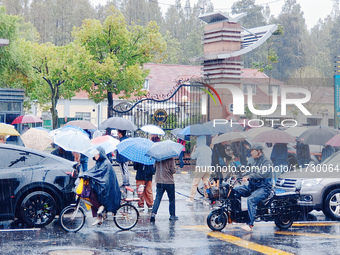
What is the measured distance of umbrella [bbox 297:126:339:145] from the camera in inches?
559

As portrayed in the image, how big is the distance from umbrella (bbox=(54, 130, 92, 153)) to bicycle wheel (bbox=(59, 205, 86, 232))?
2.25 metres

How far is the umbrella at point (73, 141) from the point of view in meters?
11.4

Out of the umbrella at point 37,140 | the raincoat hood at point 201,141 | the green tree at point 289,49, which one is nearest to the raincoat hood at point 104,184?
the raincoat hood at point 201,141

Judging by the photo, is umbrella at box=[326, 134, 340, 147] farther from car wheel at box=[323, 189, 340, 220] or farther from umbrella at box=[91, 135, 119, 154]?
umbrella at box=[91, 135, 119, 154]

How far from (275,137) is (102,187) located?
6.05 m

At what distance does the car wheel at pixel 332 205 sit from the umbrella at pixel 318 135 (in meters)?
3.46

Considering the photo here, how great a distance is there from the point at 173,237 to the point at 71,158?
4.50m

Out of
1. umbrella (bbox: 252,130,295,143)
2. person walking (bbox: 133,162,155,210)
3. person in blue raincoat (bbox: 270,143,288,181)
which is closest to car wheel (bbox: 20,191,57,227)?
person walking (bbox: 133,162,155,210)

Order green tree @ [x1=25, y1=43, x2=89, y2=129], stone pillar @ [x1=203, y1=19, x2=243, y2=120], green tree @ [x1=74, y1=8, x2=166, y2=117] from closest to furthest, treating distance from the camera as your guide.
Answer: stone pillar @ [x1=203, y1=19, x2=243, y2=120]
green tree @ [x1=74, y1=8, x2=166, y2=117]
green tree @ [x1=25, y1=43, x2=89, y2=129]

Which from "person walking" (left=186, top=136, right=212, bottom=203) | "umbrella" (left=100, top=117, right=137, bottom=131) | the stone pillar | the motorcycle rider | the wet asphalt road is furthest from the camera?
the stone pillar

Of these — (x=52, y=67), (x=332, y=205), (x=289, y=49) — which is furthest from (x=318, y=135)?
(x=289, y=49)

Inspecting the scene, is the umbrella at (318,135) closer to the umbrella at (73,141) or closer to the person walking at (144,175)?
the person walking at (144,175)

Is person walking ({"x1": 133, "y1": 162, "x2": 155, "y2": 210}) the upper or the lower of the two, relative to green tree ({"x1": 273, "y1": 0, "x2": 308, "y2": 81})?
lower

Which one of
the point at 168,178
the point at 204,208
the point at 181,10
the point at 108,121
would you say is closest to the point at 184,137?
the point at 108,121
